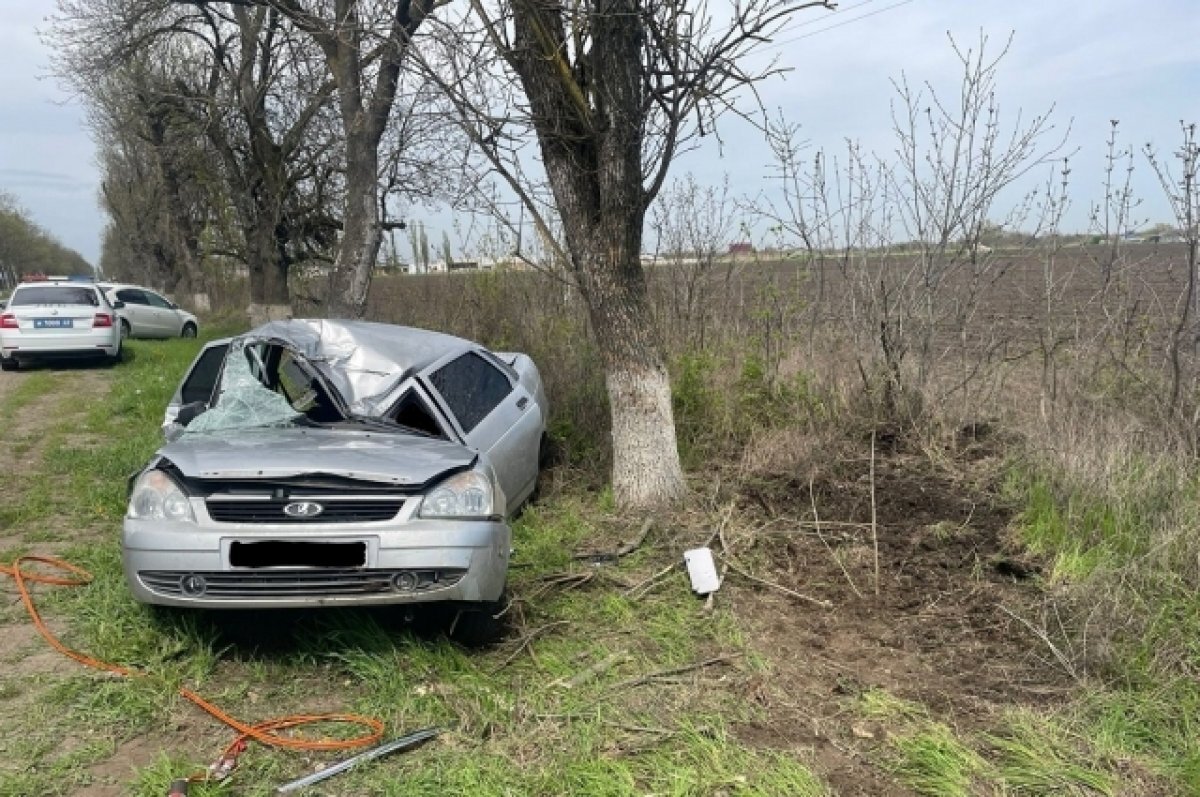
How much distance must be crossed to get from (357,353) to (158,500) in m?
1.83

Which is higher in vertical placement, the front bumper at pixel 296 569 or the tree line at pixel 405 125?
the tree line at pixel 405 125

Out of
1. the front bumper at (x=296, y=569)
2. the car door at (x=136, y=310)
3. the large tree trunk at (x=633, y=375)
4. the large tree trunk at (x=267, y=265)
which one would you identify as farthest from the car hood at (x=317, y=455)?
the car door at (x=136, y=310)

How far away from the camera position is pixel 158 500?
12.9ft

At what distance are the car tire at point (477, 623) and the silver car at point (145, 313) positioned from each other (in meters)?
20.5

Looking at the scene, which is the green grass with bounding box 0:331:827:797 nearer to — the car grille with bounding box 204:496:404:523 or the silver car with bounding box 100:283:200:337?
the car grille with bounding box 204:496:404:523

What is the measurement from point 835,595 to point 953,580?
69cm

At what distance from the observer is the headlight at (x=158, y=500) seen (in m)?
3.88

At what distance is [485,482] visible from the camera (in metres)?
4.17

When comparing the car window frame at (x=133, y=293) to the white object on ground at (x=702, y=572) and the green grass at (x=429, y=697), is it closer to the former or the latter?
the green grass at (x=429, y=697)

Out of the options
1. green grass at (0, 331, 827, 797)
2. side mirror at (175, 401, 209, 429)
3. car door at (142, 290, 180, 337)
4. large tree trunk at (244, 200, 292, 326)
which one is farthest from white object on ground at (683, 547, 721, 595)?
car door at (142, 290, 180, 337)

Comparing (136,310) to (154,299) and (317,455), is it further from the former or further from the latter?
(317,455)

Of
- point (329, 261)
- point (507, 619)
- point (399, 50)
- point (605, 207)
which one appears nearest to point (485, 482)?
point (507, 619)

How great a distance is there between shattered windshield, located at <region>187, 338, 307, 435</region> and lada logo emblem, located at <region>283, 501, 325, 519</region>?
1.26m

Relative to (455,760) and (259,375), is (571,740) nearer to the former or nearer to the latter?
(455,760)
